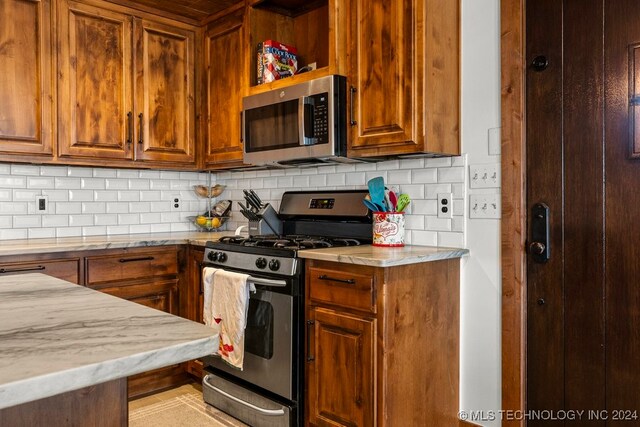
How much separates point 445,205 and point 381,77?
69 cm

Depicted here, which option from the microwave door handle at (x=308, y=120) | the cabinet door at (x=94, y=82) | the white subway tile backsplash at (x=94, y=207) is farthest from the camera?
the white subway tile backsplash at (x=94, y=207)

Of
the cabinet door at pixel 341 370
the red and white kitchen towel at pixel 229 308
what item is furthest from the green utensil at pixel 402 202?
the red and white kitchen towel at pixel 229 308

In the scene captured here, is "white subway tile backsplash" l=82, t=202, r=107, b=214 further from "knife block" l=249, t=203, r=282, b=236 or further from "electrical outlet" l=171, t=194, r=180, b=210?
"knife block" l=249, t=203, r=282, b=236

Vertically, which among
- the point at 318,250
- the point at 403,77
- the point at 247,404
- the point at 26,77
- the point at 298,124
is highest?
the point at 26,77

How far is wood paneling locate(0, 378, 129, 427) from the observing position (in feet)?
2.88

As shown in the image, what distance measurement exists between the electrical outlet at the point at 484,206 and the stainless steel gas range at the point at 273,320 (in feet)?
1.90

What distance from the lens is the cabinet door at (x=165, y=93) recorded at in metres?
3.24

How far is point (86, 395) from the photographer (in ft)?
3.12

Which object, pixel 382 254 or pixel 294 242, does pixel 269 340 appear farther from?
pixel 382 254

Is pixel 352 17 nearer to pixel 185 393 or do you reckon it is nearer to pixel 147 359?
pixel 147 359

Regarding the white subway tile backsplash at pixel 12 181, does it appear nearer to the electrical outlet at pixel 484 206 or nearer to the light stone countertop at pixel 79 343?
the light stone countertop at pixel 79 343

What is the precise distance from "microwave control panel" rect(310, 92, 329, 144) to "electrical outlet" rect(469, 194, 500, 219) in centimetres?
77

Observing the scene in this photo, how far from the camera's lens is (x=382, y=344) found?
2016mm

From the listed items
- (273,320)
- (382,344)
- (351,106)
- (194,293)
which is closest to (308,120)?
(351,106)
